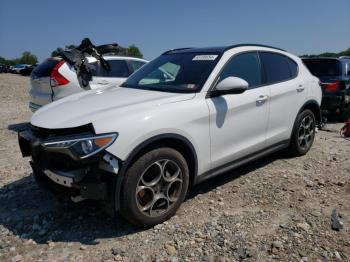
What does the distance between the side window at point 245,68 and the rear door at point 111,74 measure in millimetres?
3463

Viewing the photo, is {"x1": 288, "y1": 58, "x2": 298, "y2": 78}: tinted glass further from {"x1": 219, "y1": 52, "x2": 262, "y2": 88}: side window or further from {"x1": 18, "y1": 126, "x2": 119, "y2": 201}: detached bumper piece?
{"x1": 18, "y1": 126, "x2": 119, "y2": 201}: detached bumper piece

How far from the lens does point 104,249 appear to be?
2994mm

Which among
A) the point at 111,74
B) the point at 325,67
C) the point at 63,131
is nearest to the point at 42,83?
the point at 111,74

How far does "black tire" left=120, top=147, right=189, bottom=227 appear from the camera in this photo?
2986mm

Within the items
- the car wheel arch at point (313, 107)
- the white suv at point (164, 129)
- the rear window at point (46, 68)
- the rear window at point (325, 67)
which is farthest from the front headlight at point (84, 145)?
the rear window at point (325, 67)

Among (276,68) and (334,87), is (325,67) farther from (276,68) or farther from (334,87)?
(276,68)

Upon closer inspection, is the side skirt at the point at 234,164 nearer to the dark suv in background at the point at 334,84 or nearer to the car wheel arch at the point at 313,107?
the car wheel arch at the point at 313,107

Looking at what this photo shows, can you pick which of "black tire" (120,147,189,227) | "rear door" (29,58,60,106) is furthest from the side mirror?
"rear door" (29,58,60,106)

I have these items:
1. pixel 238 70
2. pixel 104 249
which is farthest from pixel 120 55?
pixel 104 249

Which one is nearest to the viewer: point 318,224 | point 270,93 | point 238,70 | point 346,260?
point 346,260

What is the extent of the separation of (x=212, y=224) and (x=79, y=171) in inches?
55.0

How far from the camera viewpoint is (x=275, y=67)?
15.4 ft

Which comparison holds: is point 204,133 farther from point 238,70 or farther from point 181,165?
point 238,70

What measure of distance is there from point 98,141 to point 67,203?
1.33 m
